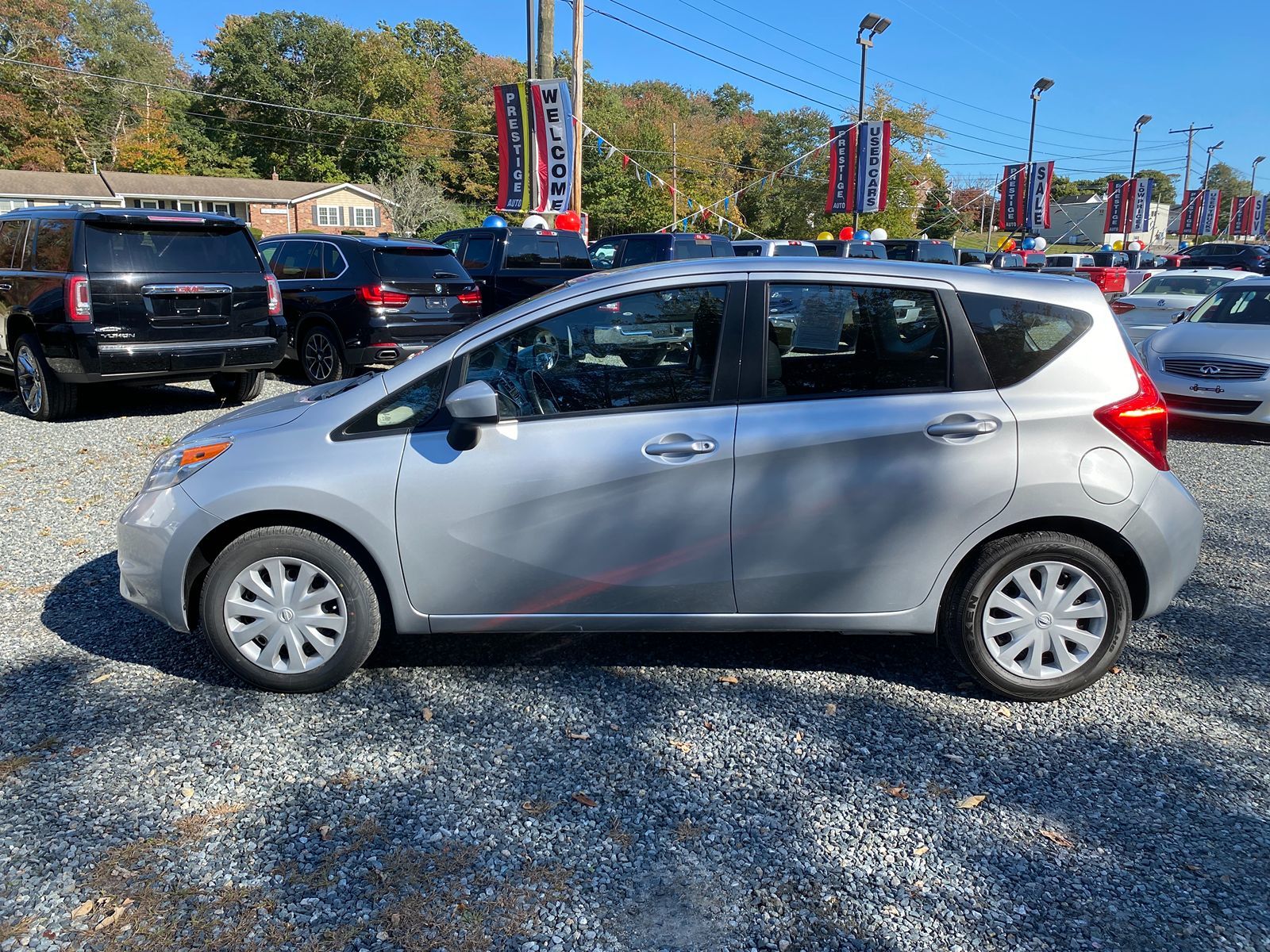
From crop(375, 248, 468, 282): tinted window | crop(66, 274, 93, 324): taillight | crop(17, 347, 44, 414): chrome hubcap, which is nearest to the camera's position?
crop(66, 274, 93, 324): taillight

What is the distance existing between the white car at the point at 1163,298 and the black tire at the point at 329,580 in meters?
13.2

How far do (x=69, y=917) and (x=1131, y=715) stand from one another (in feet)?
12.3

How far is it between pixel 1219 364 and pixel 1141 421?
7142 millimetres

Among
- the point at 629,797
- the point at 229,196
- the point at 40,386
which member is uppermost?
the point at 229,196

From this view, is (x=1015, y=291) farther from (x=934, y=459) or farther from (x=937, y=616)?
(x=937, y=616)

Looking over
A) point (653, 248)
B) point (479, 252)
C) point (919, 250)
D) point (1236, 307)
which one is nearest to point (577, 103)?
point (653, 248)

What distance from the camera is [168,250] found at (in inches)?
344

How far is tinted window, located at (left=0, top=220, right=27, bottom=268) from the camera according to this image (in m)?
9.12

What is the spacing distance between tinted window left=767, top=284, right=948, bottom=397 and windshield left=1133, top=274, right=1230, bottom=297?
44.0 ft

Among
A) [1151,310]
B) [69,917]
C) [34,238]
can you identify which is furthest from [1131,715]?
[1151,310]

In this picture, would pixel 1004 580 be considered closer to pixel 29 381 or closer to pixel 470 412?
pixel 470 412

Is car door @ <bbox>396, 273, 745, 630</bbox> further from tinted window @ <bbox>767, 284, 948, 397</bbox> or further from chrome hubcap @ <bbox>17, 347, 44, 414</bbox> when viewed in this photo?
chrome hubcap @ <bbox>17, 347, 44, 414</bbox>

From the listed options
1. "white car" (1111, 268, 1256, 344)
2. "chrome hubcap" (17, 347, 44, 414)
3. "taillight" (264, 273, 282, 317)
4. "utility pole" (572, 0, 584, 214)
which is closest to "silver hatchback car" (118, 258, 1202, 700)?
"taillight" (264, 273, 282, 317)

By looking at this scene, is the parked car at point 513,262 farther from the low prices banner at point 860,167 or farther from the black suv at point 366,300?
the low prices banner at point 860,167
